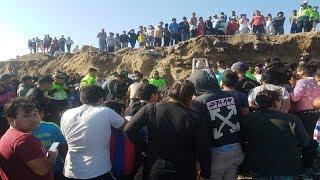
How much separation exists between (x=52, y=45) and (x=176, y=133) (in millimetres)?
29128

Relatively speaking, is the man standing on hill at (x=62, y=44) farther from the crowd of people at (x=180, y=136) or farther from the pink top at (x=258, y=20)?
the crowd of people at (x=180, y=136)

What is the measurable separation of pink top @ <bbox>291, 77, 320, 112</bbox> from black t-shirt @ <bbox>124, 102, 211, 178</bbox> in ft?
6.49

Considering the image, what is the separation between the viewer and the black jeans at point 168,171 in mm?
3680

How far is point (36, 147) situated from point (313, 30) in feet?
59.0

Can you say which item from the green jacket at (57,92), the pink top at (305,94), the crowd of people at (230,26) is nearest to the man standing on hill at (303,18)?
the crowd of people at (230,26)

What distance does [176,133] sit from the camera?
3.63 meters

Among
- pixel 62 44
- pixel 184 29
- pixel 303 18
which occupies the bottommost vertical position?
pixel 62 44

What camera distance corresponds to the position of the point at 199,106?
13.1 feet

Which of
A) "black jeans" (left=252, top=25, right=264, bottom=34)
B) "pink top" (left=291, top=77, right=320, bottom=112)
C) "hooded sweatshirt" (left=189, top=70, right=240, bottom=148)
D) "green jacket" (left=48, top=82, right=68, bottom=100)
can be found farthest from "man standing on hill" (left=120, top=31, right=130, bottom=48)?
"hooded sweatshirt" (left=189, top=70, right=240, bottom=148)

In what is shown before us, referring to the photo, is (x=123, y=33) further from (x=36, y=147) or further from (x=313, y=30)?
(x=36, y=147)

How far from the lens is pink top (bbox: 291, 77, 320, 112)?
516cm

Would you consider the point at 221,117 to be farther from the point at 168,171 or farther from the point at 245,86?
the point at 245,86

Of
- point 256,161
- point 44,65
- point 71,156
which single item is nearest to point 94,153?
point 71,156

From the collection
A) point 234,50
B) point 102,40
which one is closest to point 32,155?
point 234,50
